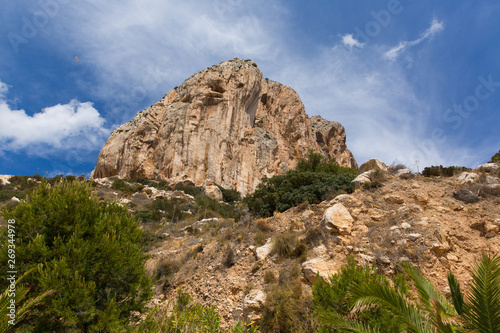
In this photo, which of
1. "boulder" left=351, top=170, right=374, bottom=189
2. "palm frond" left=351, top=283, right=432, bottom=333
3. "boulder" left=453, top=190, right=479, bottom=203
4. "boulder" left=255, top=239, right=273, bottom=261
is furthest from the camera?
"boulder" left=351, top=170, right=374, bottom=189

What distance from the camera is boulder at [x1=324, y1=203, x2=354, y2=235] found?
712 centimetres

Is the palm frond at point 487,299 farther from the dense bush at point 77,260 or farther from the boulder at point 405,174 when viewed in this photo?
the boulder at point 405,174

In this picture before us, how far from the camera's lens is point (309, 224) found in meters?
8.13

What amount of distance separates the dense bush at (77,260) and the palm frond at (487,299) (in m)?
4.74

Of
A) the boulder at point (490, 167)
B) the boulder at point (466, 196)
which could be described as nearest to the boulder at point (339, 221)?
the boulder at point (466, 196)

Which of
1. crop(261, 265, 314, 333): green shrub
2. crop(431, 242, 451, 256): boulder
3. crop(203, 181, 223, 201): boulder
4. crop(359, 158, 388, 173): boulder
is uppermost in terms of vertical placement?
crop(203, 181, 223, 201): boulder

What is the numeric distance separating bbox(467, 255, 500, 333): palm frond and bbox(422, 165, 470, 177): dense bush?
951 cm

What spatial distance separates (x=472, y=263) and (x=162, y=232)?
12209 millimetres

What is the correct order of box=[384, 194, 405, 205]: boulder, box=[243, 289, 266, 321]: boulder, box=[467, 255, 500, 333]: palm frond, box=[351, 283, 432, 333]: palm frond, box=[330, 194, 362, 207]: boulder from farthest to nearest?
box=[330, 194, 362, 207]: boulder → box=[384, 194, 405, 205]: boulder → box=[243, 289, 266, 321]: boulder → box=[351, 283, 432, 333]: palm frond → box=[467, 255, 500, 333]: palm frond

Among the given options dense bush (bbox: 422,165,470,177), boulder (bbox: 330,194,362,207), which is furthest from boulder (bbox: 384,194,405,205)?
dense bush (bbox: 422,165,470,177)

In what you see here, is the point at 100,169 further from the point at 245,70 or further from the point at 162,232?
the point at 162,232

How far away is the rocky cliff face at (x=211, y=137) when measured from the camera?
35.2 meters

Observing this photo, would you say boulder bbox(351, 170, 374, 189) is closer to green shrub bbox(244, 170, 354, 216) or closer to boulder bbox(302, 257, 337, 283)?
green shrub bbox(244, 170, 354, 216)

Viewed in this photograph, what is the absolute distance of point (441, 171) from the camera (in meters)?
10.7
